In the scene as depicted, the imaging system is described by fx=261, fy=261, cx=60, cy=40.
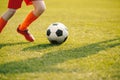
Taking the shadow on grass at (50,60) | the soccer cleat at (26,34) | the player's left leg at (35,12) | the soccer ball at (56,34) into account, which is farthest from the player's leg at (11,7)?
the shadow on grass at (50,60)

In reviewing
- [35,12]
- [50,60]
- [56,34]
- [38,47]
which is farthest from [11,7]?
[50,60]

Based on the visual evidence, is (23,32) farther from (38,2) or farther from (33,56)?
(33,56)

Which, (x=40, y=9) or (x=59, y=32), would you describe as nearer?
(x=40, y=9)

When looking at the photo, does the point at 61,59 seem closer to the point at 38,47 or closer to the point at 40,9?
the point at 38,47

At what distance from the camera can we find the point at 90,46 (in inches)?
204

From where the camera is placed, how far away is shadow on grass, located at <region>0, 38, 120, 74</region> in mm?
3588

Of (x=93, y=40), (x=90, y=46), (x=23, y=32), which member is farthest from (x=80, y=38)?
(x=23, y=32)

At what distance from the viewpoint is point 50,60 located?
13.4ft

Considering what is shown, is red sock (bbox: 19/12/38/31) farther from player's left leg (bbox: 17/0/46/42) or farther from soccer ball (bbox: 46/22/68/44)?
soccer ball (bbox: 46/22/68/44)

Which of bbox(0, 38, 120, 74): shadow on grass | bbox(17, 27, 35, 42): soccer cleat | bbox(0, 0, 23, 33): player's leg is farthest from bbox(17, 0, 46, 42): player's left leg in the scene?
bbox(0, 38, 120, 74): shadow on grass

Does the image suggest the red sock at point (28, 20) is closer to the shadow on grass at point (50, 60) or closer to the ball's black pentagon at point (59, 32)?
the ball's black pentagon at point (59, 32)

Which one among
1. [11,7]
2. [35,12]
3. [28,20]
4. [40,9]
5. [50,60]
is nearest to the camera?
[50,60]

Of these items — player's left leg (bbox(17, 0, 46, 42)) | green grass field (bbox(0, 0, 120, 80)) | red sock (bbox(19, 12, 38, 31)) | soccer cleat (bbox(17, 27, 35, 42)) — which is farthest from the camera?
soccer cleat (bbox(17, 27, 35, 42))

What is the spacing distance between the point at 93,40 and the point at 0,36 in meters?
2.27
